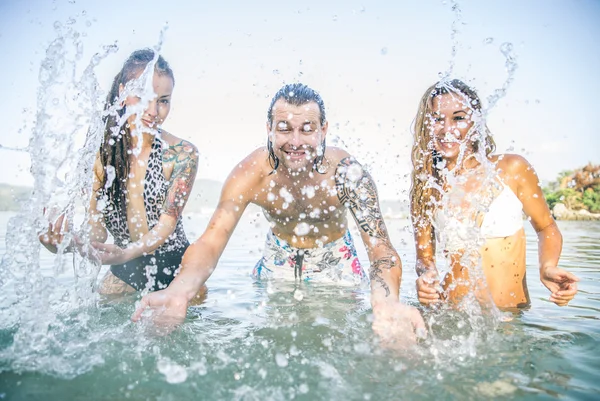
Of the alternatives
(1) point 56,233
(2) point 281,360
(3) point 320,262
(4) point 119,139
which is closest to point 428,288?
(2) point 281,360

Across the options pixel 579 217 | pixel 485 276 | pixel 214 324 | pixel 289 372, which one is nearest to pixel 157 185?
pixel 214 324

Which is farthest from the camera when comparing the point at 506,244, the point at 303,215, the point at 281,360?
the point at 303,215

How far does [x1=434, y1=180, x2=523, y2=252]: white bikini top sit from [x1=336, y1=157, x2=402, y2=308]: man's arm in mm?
604

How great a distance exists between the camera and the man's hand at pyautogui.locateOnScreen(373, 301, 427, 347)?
7.98 feet

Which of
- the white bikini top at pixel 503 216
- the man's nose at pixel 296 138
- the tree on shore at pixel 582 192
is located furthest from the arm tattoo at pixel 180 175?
the tree on shore at pixel 582 192

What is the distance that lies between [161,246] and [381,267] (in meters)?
2.05

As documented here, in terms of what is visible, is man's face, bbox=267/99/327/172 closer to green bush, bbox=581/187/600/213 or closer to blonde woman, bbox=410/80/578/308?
blonde woman, bbox=410/80/578/308

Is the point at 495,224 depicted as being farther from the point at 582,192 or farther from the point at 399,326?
the point at 582,192

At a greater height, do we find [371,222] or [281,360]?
[371,222]

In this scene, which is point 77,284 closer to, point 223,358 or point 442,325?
point 223,358

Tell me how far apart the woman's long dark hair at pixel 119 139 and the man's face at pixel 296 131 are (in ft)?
3.36

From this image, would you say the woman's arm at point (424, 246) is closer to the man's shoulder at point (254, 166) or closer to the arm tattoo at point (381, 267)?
the arm tattoo at point (381, 267)

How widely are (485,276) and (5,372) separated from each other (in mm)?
3257

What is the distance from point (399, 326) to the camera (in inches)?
97.2
